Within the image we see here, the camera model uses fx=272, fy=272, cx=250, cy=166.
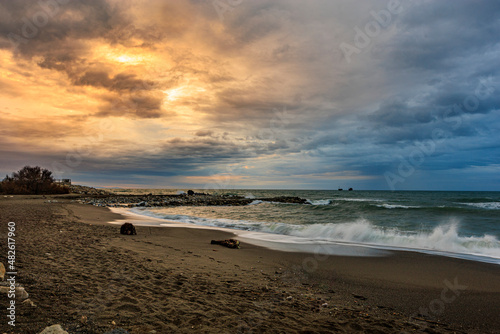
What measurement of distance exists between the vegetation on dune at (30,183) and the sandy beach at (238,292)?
5859 centimetres

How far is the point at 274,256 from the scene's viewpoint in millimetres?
9922

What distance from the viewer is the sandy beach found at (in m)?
4.06

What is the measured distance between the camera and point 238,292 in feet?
18.7

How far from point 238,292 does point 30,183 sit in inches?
2683

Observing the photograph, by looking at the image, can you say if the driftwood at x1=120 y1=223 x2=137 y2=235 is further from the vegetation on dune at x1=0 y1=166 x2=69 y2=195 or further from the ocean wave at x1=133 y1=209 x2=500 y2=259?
the vegetation on dune at x1=0 y1=166 x2=69 y2=195

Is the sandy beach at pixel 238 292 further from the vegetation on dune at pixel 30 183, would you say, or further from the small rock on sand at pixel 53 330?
the vegetation on dune at pixel 30 183

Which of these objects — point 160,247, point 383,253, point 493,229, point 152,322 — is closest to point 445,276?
point 383,253

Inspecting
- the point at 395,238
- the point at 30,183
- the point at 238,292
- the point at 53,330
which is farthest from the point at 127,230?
the point at 30,183

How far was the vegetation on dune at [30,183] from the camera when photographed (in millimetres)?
53625

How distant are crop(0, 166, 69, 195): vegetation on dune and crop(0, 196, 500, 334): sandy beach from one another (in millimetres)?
58592

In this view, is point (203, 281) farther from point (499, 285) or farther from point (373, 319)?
point (499, 285)

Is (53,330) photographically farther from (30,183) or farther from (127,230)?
(30,183)

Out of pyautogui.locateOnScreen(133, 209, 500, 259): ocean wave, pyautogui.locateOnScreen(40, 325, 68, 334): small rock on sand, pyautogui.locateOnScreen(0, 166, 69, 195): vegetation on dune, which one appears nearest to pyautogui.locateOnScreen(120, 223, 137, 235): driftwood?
pyautogui.locateOnScreen(133, 209, 500, 259): ocean wave

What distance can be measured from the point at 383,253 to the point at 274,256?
4709 mm
